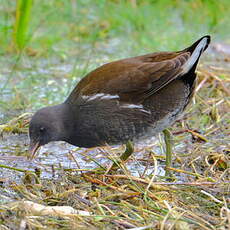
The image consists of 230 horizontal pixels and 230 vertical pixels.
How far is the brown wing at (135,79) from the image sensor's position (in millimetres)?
4301

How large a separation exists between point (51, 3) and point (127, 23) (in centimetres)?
100

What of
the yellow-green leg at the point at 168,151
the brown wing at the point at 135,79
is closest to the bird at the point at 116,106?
the brown wing at the point at 135,79

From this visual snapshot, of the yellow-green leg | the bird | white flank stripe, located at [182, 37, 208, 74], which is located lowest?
the yellow-green leg

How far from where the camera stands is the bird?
14.0ft

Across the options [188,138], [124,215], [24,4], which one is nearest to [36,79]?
[24,4]

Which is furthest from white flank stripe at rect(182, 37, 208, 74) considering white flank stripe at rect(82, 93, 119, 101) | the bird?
white flank stripe at rect(82, 93, 119, 101)

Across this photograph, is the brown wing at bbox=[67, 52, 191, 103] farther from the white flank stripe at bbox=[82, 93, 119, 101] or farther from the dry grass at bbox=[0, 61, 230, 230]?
the dry grass at bbox=[0, 61, 230, 230]

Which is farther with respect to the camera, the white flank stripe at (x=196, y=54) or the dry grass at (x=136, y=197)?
the white flank stripe at (x=196, y=54)

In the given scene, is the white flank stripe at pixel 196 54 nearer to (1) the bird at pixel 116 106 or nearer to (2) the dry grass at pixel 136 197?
(1) the bird at pixel 116 106

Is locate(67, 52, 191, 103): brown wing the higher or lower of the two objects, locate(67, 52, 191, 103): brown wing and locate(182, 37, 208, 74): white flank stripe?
the lower

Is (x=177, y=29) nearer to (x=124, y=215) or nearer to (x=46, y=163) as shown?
(x=46, y=163)

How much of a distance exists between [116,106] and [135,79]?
0.23 meters

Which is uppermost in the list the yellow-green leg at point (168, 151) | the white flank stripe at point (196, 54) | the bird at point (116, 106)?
the white flank stripe at point (196, 54)

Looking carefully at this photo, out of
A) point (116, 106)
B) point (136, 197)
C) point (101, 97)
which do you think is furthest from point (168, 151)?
point (136, 197)
